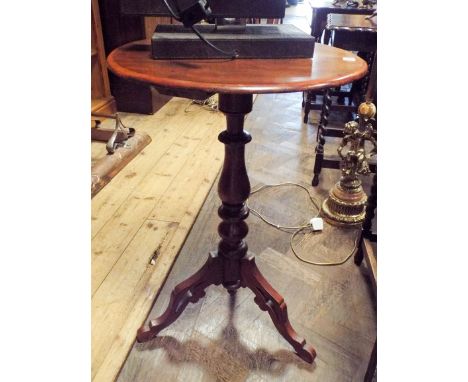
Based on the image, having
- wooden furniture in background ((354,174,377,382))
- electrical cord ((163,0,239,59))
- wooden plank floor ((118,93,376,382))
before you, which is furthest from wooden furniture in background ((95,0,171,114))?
electrical cord ((163,0,239,59))

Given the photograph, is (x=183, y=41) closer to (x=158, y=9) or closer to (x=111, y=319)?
(x=158, y=9)

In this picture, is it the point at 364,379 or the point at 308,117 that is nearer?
the point at 364,379

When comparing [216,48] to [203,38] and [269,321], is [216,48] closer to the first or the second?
[203,38]

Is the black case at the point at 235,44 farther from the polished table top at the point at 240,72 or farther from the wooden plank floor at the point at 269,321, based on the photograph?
the wooden plank floor at the point at 269,321

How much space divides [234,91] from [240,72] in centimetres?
9

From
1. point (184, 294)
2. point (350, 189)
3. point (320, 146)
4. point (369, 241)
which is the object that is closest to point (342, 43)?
point (320, 146)

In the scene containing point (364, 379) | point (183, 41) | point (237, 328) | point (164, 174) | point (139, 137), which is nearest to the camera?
point (183, 41)

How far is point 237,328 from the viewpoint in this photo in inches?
44.1

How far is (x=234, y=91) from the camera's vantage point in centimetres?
62

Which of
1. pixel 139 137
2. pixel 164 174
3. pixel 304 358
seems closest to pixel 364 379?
pixel 304 358

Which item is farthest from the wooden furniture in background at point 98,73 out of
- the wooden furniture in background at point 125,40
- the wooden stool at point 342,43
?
the wooden stool at point 342,43

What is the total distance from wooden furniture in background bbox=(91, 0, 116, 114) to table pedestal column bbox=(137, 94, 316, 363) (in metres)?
1.77

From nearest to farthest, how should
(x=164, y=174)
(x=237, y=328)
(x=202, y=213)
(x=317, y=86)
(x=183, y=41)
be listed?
(x=317, y=86)
(x=183, y=41)
(x=237, y=328)
(x=202, y=213)
(x=164, y=174)

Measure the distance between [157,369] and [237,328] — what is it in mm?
251
